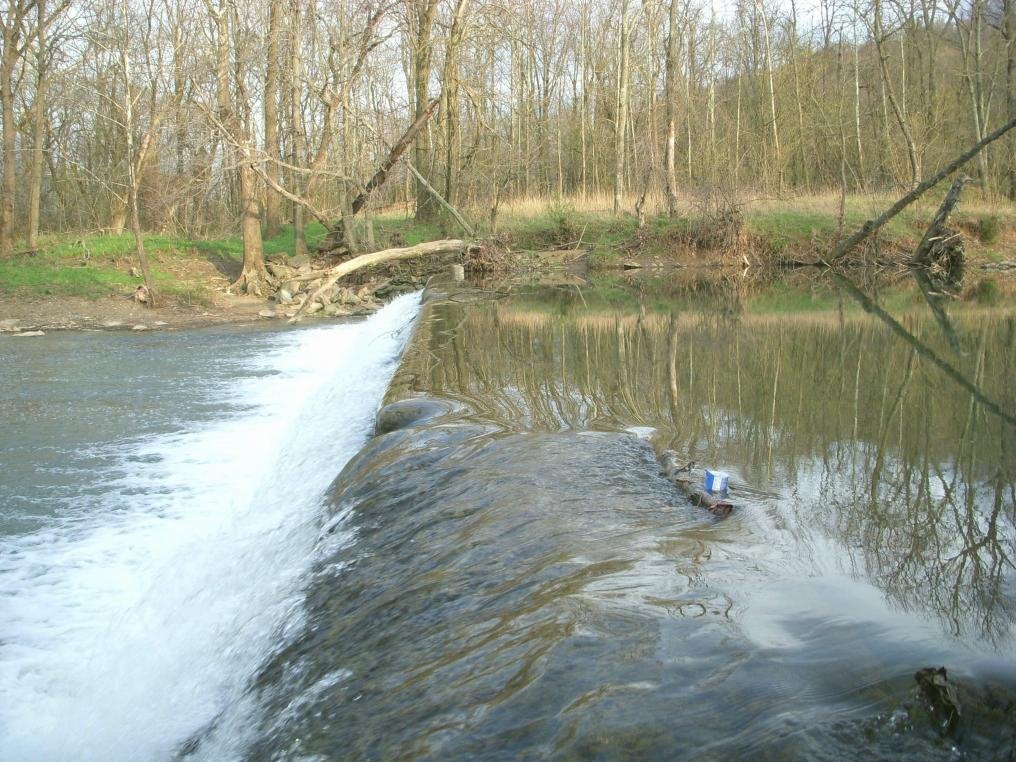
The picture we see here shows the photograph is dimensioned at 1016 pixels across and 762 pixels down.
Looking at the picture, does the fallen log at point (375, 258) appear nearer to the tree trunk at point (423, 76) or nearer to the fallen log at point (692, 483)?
the tree trunk at point (423, 76)

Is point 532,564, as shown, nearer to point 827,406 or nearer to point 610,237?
point 827,406

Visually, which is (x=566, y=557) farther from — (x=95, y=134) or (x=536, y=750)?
(x=95, y=134)

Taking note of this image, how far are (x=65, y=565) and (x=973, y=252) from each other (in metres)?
24.5

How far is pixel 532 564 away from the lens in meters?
4.09

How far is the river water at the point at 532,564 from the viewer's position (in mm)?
2850

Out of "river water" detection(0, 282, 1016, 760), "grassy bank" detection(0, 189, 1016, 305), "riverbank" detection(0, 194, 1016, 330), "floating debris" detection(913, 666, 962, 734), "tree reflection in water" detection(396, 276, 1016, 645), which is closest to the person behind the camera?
"floating debris" detection(913, 666, 962, 734)

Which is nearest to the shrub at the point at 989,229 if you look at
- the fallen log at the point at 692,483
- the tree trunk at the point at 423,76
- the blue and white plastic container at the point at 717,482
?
the tree trunk at the point at 423,76

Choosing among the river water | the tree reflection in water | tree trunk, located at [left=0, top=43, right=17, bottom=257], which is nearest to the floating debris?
the river water

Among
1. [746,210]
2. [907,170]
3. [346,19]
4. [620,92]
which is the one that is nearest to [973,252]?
[907,170]

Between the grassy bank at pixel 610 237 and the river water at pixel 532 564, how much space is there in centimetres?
1358

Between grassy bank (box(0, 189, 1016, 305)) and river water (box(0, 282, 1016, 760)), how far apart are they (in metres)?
13.6

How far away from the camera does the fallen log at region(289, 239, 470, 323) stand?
2084 centimetres

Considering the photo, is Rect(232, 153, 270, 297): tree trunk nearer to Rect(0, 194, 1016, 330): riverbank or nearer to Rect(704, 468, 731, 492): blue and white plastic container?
Rect(0, 194, 1016, 330): riverbank

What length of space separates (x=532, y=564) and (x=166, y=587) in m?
3.38
